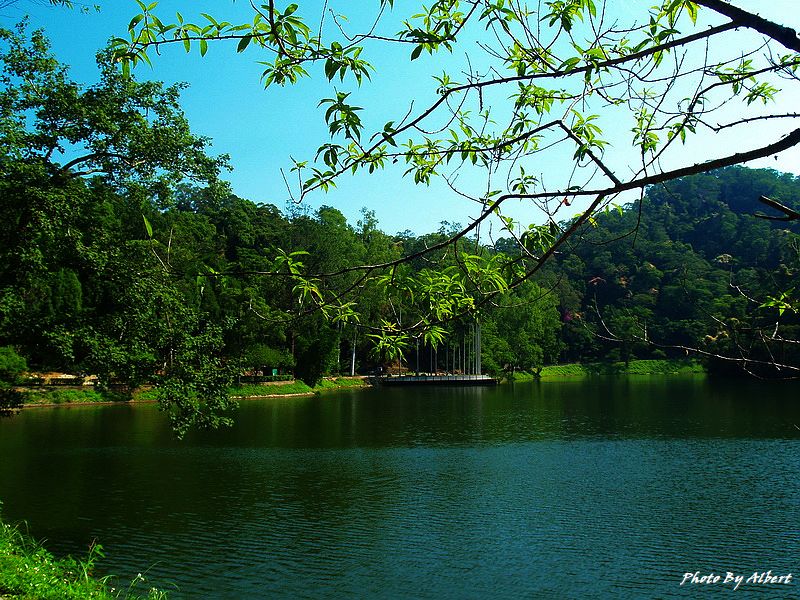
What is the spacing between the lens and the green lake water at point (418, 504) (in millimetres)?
9383

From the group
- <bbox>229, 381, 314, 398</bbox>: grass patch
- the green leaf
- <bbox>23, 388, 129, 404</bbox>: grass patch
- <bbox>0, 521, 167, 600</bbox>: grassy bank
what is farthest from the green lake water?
<bbox>229, 381, 314, 398</bbox>: grass patch

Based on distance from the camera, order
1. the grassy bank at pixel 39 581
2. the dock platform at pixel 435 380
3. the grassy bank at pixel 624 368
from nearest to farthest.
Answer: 1. the grassy bank at pixel 39 581
2. the dock platform at pixel 435 380
3. the grassy bank at pixel 624 368

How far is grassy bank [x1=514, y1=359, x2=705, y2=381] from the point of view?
6462 cm

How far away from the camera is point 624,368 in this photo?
216ft

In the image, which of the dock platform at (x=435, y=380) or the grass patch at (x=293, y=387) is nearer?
the grass patch at (x=293, y=387)

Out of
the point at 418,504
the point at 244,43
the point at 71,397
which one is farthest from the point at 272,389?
the point at 244,43

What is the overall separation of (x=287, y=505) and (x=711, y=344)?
11696 mm

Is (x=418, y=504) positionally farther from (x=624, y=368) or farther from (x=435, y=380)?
(x=624, y=368)

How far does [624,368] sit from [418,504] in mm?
56767

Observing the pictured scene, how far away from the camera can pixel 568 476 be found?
15656 millimetres

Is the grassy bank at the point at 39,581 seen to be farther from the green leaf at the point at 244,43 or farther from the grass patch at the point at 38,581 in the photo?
the green leaf at the point at 244,43

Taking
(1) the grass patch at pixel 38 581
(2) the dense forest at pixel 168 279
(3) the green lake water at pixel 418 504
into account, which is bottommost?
(3) the green lake water at pixel 418 504

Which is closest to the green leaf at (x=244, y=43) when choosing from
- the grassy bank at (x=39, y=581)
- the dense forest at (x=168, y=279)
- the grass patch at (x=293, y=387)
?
the dense forest at (x=168, y=279)

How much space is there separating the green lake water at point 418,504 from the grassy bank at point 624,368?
129 feet
